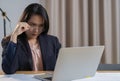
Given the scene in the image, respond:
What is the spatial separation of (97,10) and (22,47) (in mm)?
1296

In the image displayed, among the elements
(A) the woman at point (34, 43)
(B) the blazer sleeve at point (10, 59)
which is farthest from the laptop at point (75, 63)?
(A) the woman at point (34, 43)

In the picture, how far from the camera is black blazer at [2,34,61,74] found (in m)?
1.61

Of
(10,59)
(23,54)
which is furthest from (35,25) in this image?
(10,59)

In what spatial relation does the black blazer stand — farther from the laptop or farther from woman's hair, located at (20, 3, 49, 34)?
the laptop

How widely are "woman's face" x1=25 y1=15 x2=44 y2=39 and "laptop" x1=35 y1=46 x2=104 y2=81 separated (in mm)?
519

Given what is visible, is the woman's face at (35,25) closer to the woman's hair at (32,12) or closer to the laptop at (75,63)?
the woman's hair at (32,12)

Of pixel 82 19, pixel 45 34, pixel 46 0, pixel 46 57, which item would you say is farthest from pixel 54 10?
pixel 46 57

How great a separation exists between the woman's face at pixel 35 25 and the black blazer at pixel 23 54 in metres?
0.08

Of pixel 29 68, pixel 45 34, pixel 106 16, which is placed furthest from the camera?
pixel 106 16

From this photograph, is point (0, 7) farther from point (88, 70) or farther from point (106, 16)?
point (88, 70)

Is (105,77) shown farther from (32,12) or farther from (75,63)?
(32,12)

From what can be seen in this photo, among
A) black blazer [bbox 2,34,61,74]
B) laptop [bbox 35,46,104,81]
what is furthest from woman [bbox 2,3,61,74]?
laptop [bbox 35,46,104,81]

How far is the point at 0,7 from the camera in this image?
3014 mm

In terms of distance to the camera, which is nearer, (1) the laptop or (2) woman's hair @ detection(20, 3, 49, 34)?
(1) the laptop
